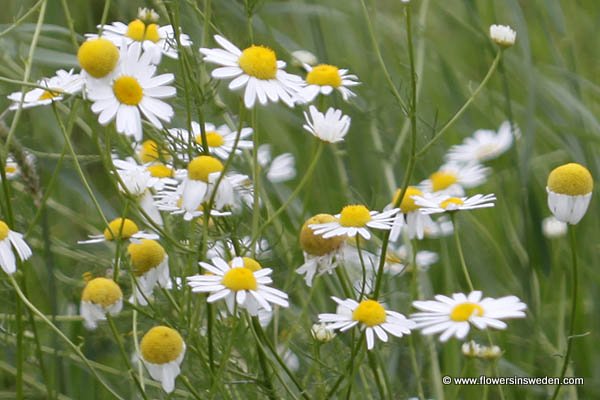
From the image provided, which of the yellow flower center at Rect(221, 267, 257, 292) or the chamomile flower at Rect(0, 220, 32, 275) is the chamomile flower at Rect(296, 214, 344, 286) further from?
the chamomile flower at Rect(0, 220, 32, 275)

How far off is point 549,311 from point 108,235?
813 millimetres

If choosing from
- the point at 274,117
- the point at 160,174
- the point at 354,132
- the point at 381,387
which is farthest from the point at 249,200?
the point at 274,117

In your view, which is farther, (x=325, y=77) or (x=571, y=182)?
(x=325, y=77)

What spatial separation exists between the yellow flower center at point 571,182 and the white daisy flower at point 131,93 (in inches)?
13.1

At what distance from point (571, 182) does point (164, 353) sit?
371 mm

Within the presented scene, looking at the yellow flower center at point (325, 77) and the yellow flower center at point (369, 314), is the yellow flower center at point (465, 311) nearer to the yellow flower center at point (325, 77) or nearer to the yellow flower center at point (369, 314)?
the yellow flower center at point (369, 314)

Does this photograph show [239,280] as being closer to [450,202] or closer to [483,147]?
[450,202]

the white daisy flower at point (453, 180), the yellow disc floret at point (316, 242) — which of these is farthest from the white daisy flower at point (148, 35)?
the white daisy flower at point (453, 180)

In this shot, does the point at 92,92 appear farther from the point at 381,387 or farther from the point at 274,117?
the point at 274,117

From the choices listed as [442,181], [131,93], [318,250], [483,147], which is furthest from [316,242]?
[483,147]

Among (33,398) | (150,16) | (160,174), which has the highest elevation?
(150,16)

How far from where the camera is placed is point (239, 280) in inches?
33.5

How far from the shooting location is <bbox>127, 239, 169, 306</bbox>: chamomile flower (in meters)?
0.96

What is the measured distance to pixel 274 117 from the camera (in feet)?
7.44
